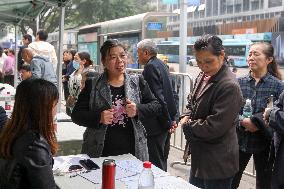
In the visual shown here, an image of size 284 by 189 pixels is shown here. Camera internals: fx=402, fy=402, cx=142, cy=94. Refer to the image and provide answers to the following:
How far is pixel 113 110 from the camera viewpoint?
10.1 feet

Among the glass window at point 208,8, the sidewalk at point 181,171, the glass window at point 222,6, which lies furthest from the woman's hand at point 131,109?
the glass window at point 208,8

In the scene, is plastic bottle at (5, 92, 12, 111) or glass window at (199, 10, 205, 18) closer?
plastic bottle at (5, 92, 12, 111)

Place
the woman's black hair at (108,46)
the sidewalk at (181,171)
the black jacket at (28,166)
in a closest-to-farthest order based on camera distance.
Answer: the black jacket at (28,166)
the woman's black hair at (108,46)
the sidewalk at (181,171)

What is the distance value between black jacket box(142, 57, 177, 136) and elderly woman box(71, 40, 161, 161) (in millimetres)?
1229

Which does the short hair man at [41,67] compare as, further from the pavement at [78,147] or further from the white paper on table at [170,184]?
the white paper on table at [170,184]

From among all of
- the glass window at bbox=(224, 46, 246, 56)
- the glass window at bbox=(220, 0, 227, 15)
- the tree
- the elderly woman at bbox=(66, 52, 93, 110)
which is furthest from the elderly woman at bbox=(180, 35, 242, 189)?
the tree

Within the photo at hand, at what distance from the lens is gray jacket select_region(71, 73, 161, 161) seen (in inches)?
122

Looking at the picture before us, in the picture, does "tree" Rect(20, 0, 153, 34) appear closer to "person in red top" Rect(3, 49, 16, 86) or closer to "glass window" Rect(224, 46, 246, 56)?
"glass window" Rect(224, 46, 246, 56)

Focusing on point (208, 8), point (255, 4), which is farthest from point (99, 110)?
point (208, 8)

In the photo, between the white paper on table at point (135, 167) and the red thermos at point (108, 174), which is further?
the white paper on table at point (135, 167)

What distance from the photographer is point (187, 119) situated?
3.33 meters

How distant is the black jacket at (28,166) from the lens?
1944mm

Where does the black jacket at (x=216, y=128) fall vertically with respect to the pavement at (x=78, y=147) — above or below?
above

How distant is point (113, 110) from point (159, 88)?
151 centimetres
